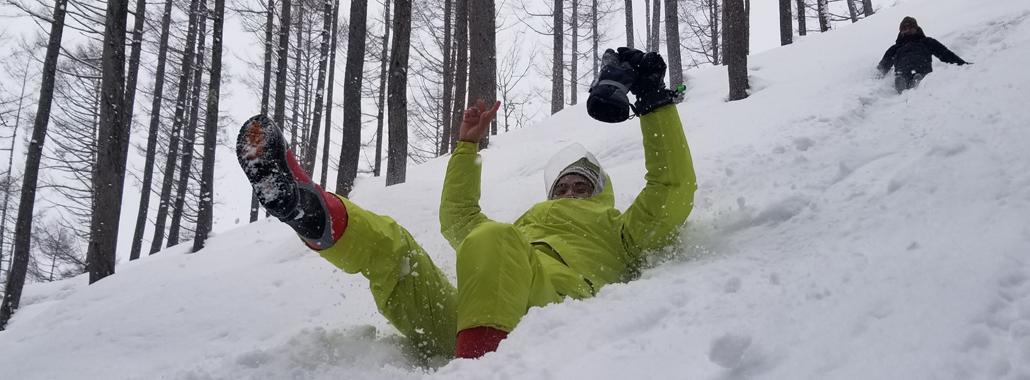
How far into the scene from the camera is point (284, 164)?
2.24 m

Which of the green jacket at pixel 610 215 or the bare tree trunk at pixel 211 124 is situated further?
the bare tree trunk at pixel 211 124

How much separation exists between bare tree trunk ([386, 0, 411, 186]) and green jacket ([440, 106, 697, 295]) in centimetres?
482

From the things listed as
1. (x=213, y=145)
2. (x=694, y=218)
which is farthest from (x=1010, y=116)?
(x=213, y=145)

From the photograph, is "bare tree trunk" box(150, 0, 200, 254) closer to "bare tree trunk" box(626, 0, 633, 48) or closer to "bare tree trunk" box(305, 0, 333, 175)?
"bare tree trunk" box(305, 0, 333, 175)

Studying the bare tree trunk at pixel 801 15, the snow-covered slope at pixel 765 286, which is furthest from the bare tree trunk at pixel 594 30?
the snow-covered slope at pixel 765 286

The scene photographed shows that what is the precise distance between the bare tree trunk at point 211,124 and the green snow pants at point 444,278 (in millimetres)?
8408

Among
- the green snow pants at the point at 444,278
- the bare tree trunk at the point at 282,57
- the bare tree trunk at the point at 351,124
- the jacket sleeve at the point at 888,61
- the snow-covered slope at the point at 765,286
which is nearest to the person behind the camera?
the snow-covered slope at the point at 765,286

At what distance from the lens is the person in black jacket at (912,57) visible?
529cm

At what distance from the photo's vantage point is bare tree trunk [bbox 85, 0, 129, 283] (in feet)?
21.0

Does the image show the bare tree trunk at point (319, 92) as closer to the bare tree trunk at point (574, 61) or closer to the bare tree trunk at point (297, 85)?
the bare tree trunk at point (297, 85)

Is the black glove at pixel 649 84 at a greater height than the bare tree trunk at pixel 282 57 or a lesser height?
lesser

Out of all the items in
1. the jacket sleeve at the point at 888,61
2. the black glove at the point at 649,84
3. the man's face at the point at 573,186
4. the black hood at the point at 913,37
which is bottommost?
the man's face at the point at 573,186

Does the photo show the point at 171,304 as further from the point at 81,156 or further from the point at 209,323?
the point at 81,156

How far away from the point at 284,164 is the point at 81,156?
16.3 metres
